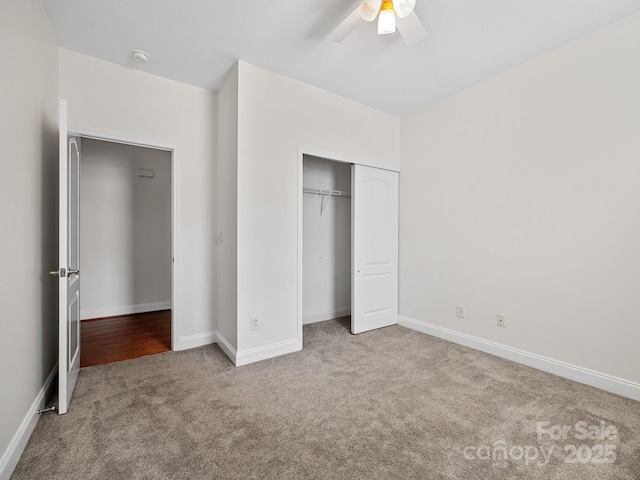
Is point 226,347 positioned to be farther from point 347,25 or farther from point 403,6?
point 403,6

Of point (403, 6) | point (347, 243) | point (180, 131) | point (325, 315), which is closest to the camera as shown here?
point (403, 6)

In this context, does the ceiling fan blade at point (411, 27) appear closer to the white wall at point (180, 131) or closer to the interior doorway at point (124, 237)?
the white wall at point (180, 131)

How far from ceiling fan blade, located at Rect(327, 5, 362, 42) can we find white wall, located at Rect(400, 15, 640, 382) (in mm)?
1776

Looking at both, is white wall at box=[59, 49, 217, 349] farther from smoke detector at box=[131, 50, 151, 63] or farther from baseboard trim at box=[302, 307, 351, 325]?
baseboard trim at box=[302, 307, 351, 325]

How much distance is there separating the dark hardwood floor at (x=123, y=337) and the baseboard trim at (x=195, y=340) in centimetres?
16

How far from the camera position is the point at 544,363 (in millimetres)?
2555

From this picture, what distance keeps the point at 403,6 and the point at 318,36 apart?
0.86 m

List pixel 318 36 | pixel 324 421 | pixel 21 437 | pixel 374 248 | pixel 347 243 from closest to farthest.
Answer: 1. pixel 21 437
2. pixel 324 421
3. pixel 318 36
4. pixel 374 248
5. pixel 347 243

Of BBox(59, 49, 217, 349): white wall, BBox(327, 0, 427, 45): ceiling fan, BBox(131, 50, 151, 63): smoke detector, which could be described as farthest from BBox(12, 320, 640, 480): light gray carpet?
BBox(131, 50, 151, 63): smoke detector

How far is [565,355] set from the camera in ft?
8.06

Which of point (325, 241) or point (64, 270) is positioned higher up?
point (325, 241)

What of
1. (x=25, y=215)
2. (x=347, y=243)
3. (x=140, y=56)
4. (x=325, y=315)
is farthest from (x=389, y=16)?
(x=325, y=315)

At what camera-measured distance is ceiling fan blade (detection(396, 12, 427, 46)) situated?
1.80 metres

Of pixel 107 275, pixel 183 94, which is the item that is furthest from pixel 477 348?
pixel 107 275
